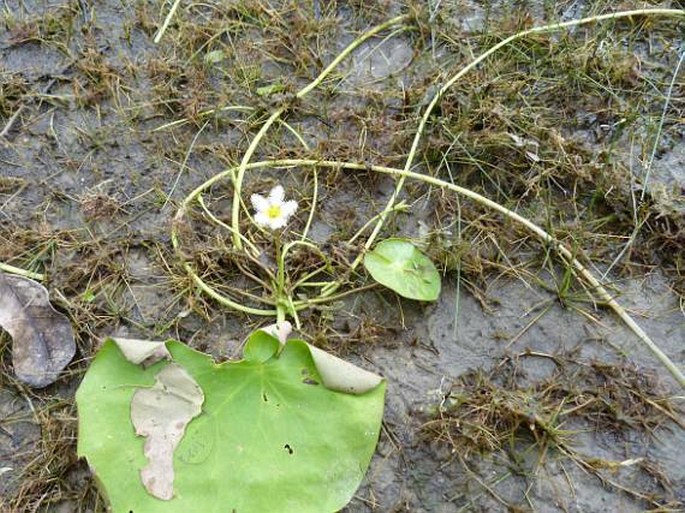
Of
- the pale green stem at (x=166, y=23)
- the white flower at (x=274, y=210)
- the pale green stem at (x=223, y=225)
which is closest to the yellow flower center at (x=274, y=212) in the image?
the white flower at (x=274, y=210)

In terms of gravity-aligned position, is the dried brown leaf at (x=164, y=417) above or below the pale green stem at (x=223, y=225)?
below

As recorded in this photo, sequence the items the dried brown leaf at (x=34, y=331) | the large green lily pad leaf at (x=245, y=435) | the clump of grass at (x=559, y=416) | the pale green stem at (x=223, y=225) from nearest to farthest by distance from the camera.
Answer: the large green lily pad leaf at (x=245, y=435)
the clump of grass at (x=559, y=416)
the dried brown leaf at (x=34, y=331)
the pale green stem at (x=223, y=225)

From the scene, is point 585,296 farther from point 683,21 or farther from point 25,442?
point 25,442

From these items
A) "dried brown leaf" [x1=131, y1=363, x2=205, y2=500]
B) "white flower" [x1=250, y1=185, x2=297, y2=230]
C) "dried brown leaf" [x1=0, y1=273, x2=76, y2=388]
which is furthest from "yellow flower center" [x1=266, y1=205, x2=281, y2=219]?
"dried brown leaf" [x1=0, y1=273, x2=76, y2=388]

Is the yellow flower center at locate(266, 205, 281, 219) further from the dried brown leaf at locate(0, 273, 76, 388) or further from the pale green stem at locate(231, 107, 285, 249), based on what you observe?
the dried brown leaf at locate(0, 273, 76, 388)

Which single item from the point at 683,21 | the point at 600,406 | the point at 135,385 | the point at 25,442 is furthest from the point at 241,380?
the point at 683,21

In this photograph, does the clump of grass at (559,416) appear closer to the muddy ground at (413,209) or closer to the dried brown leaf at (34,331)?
the muddy ground at (413,209)

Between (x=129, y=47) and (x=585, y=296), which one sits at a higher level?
(x=129, y=47)
